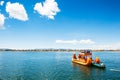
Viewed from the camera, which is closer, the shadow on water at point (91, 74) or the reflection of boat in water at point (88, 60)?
the shadow on water at point (91, 74)

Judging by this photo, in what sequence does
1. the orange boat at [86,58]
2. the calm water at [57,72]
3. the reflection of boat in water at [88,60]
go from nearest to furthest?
the calm water at [57,72], the reflection of boat in water at [88,60], the orange boat at [86,58]

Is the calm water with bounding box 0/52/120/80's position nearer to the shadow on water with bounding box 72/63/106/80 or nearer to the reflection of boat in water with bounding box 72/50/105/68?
the shadow on water with bounding box 72/63/106/80

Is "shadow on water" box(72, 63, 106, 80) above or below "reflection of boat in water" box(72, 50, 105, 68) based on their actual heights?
below

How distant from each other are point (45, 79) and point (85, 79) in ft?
30.6

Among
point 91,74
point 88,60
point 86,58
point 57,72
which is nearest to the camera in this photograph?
point 91,74

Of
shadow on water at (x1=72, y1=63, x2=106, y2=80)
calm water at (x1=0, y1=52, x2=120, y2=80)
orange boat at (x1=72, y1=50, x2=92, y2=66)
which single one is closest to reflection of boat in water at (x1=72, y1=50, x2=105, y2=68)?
orange boat at (x1=72, y1=50, x2=92, y2=66)

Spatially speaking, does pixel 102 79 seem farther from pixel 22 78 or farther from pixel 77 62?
pixel 77 62

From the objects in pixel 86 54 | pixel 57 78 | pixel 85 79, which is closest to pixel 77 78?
pixel 85 79

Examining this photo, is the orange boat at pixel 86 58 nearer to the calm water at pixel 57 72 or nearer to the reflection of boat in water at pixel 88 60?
the reflection of boat in water at pixel 88 60

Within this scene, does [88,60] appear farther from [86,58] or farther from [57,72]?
[57,72]

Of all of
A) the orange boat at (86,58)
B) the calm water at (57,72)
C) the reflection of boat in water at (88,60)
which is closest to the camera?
the calm water at (57,72)

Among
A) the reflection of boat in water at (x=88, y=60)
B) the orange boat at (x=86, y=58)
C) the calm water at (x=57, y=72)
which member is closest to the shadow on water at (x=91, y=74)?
the calm water at (x=57, y=72)

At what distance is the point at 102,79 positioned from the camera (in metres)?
43.1

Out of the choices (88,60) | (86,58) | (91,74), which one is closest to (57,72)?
(91,74)
